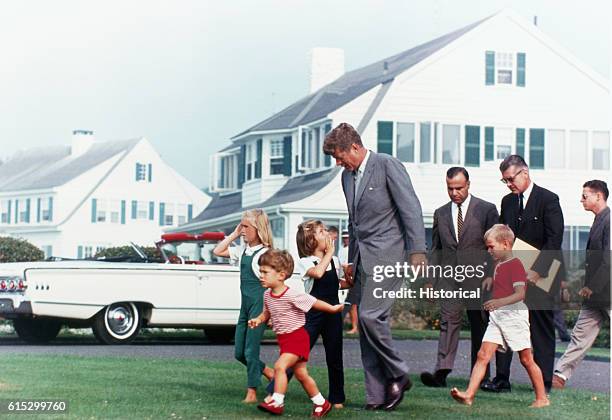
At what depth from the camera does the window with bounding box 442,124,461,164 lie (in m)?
26.1

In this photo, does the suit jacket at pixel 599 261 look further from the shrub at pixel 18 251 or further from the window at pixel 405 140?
the window at pixel 405 140

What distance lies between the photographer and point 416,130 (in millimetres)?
26844

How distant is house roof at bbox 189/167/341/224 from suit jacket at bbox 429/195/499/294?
10.3 metres

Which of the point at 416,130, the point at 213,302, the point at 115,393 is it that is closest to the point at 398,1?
the point at 115,393

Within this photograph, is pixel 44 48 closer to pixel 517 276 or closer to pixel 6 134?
pixel 6 134

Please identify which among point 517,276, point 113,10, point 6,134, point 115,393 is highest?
point 113,10

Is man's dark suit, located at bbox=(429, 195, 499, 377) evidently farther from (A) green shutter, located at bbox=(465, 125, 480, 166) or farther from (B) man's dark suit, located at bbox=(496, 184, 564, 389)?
(A) green shutter, located at bbox=(465, 125, 480, 166)

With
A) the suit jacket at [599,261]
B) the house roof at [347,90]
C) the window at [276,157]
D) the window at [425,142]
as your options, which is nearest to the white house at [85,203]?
the house roof at [347,90]

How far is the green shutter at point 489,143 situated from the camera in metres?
25.2

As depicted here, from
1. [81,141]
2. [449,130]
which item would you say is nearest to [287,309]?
[81,141]

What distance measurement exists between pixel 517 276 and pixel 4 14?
420 cm

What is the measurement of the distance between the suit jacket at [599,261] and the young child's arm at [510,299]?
4.91 feet

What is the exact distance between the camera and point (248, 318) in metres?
10.3

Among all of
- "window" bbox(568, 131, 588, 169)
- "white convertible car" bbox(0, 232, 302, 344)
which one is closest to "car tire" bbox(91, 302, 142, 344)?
"white convertible car" bbox(0, 232, 302, 344)
